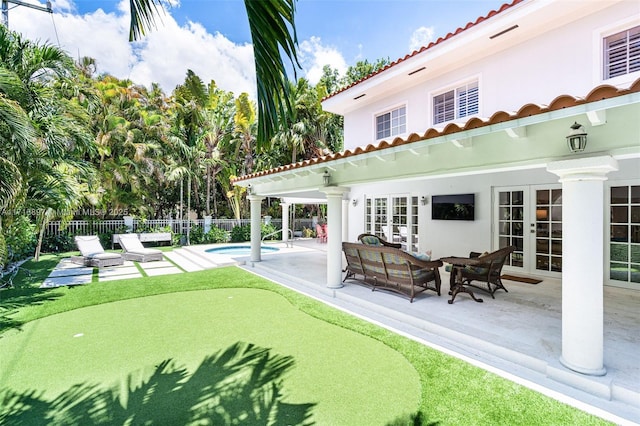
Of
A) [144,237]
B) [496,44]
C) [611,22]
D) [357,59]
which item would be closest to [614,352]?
[611,22]

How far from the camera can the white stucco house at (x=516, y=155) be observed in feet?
13.4

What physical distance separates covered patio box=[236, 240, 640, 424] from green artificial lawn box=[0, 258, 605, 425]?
42cm

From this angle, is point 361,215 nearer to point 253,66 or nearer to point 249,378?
point 249,378

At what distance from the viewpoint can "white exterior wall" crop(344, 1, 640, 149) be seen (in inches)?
270

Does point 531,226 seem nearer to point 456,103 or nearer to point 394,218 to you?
point 456,103

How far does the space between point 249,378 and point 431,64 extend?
998 cm

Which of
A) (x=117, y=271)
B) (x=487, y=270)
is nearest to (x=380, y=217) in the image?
(x=487, y=270)

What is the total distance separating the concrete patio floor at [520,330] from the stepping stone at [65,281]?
129mm

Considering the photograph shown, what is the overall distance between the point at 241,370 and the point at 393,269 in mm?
4436

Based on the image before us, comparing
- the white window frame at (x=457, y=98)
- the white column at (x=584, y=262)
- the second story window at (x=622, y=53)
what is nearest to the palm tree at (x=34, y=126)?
the white column at (x=584, y=262)

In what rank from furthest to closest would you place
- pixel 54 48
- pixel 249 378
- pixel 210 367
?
pixel 54 48
pixel 210 367
pixel 249 378

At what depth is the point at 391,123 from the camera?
11.7 m

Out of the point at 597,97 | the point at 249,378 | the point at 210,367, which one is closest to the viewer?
the point at 597,97

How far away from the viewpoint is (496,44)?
8.41m
